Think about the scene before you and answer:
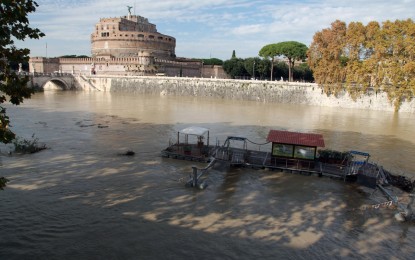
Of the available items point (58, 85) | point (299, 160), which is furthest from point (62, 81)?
point (299, 160)

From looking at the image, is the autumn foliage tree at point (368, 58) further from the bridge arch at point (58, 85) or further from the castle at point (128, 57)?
the bridge arch at point (58, 85)

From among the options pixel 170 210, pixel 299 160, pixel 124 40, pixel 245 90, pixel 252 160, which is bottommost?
pixel 170 210

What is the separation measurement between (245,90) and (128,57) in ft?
87.0

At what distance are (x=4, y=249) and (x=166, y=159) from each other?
10005 mm

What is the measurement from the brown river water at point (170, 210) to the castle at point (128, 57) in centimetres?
4492

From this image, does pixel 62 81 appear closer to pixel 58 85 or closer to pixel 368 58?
pixel 58 85

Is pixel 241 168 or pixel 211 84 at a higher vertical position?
pixel 211 84

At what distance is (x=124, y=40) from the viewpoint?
73562 millimetres

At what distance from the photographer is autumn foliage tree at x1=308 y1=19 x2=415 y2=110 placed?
38.8m

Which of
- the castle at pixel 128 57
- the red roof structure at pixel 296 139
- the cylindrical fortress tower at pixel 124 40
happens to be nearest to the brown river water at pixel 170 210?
the red roof structure at pixel 296 139

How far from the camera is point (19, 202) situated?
12.2 meters

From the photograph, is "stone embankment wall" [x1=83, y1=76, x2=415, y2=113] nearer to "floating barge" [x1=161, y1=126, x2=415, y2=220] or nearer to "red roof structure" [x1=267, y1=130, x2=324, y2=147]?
"floating barge" [x1=161, y1=126, x2=415, y2=220]

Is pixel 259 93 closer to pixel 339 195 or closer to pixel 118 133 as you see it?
pixel 118 133

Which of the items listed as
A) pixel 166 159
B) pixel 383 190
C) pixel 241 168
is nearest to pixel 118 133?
pixel 166 159
